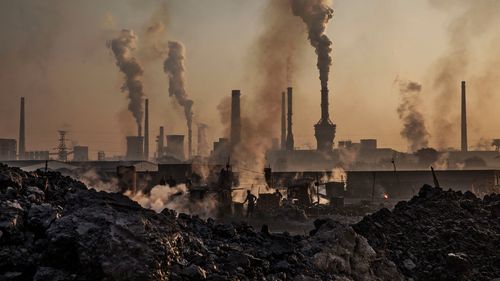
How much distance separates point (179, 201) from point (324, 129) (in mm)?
38124

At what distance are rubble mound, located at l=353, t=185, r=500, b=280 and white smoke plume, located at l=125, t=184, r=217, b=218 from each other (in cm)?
1345

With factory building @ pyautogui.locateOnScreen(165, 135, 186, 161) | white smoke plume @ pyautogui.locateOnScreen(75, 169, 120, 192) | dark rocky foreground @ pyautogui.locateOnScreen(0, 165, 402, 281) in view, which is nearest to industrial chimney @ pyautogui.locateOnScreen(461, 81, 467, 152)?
factory building @ pyautogui.locateOnScreen(165, 135, 186, 161)

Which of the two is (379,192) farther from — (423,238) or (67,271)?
(67,271)

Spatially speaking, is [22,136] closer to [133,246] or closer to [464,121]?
[464,121]

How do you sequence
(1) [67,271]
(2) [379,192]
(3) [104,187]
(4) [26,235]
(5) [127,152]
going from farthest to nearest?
(5) [127,152] → (2) [379,192] → (3) [104,187] → (4) [26,235] → (1) [67,271]

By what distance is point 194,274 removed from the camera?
6.47 m

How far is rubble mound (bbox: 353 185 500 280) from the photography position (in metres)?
9.25

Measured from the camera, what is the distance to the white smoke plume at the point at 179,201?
76.7 ft

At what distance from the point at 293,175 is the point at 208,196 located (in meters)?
18.3

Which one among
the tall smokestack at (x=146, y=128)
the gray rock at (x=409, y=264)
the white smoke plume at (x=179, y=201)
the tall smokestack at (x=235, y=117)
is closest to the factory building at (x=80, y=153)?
the tall smokestack at (x=146, y=128)

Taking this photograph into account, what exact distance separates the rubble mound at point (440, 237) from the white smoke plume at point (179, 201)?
13446 millimetres

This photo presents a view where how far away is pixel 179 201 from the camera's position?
78.9 feet

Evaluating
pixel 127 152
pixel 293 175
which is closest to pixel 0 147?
pixel 127 152

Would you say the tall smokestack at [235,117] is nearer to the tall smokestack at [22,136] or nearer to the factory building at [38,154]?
the tall smokestack at [22,136]
